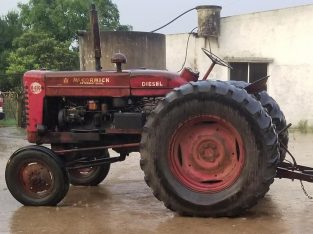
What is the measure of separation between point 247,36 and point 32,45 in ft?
50.1

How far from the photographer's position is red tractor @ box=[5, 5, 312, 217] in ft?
17.1

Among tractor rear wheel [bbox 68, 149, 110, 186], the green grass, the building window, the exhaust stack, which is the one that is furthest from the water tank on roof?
the exhaust stack

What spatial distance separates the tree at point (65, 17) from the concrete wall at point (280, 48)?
19704mm

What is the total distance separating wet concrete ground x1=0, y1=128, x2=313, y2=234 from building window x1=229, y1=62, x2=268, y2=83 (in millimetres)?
10435

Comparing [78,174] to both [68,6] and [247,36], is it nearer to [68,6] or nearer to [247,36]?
[247,36]

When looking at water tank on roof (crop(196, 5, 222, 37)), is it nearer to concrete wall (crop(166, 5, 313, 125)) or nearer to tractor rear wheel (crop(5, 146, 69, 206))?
concrete wall (crop(166, 5, 313, 125))

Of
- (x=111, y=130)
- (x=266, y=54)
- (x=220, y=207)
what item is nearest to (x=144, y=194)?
(x=111, y=130)

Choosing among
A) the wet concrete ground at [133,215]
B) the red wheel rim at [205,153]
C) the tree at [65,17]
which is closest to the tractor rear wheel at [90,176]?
the wet concrete ground at [133,215]

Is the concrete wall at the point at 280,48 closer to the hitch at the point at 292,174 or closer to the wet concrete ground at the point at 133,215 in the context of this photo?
the wet concrete ground at the point at 133,215

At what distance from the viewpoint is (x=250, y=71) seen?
17531mm

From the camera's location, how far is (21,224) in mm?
5219

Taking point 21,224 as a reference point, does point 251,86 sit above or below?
above

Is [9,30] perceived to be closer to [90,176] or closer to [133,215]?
[90,176]

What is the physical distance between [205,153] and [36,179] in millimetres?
1801
